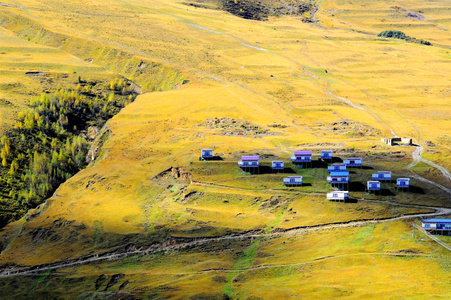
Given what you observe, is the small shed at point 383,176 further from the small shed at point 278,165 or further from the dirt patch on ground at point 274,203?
the small shed at point 278,165

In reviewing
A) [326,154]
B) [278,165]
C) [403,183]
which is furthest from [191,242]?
[403,183]

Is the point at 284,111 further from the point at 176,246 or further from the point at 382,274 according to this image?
the point at 382,274

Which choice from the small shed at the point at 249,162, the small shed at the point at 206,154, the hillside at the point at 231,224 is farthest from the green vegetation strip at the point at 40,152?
the small shed at the point at 249,162

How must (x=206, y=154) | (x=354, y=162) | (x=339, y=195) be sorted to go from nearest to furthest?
(x=339, y=195) → (x=354, y=162) → (x=206, y=154)

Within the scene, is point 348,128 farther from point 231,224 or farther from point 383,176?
point 231,224

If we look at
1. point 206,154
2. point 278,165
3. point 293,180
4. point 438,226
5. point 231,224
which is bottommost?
point 231,224

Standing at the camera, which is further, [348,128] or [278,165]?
[348,128]

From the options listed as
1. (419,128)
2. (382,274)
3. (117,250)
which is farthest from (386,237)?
(419,128)
